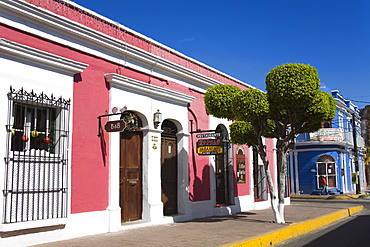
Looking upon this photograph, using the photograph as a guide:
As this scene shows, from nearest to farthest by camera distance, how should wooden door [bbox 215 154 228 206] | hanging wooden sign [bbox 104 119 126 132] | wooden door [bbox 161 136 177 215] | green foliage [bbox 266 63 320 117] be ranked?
1. hanging wooden sign [bbox 104 119 126 132]
2. green foliage [bbox 266 63 320 117]
3. wooden door [bbox 161 136 177 215]
4. wooden door [bbox 215 154 228 206]

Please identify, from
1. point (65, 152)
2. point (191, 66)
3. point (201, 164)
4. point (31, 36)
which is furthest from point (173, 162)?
point (31, 36)

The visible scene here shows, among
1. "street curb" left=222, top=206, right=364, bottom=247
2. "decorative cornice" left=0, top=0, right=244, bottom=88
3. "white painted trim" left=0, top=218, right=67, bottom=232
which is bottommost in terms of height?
"street curb" left=222, top=206, right=364, bottom=247

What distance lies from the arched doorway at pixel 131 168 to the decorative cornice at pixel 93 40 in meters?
1.50

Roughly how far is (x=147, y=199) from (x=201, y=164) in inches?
116

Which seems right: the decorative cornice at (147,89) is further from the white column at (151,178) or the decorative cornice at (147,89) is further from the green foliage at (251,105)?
the green foliage at (251,105)

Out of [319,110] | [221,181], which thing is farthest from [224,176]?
[319,110]

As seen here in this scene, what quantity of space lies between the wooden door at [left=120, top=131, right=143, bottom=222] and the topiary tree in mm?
2222

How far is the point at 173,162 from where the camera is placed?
11.5m

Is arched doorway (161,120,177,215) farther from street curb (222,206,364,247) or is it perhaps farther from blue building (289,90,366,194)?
blue building (289,90,366,194)

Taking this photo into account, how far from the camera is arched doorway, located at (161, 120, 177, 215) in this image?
434 inches

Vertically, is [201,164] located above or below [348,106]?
below

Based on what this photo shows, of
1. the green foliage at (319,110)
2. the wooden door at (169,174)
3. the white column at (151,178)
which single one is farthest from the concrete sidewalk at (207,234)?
the green foliage at (319,110)

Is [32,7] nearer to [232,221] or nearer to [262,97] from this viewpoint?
[262,97]

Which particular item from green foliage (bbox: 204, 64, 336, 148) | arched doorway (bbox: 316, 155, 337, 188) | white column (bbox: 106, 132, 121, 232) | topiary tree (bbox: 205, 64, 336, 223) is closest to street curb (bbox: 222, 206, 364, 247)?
topiary tree (bbox: 205, 64, 336, 223)
